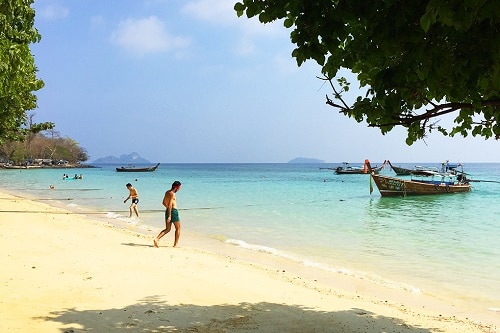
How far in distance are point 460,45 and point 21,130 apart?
26.2 m

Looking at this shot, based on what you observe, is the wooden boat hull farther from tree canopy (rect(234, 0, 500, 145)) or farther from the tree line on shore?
the tree line on shore

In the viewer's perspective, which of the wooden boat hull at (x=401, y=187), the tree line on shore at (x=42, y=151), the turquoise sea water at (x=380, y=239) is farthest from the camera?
the tree line on shore at (x=42, y=151)

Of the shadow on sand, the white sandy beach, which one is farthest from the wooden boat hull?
the shadow on sand

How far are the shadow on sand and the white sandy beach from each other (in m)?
0.01

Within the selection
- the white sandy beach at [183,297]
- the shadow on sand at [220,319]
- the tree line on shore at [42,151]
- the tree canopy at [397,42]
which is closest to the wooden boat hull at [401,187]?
the white sandy beach at [183,297]

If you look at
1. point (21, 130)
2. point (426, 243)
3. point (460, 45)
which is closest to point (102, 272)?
point (460, 45)

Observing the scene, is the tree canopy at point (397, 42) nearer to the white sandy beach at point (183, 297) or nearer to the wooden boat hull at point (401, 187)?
the white sandy beach at point (183, 297)

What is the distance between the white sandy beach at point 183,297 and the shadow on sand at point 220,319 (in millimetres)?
14

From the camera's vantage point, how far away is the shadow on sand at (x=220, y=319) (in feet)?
18.0

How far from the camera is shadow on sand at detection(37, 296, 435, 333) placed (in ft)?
18.0

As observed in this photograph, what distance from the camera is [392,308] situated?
25.6 feet

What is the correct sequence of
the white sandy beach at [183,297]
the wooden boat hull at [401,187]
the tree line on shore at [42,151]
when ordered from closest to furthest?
1. the white sandy beach at [183,297]
2. the wooden boat hull at [401,187]
3. the tree line on shore at [42,151]

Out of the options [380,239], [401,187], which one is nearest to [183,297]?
[380,239]

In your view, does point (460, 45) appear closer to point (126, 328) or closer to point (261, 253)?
point (126, 328)
